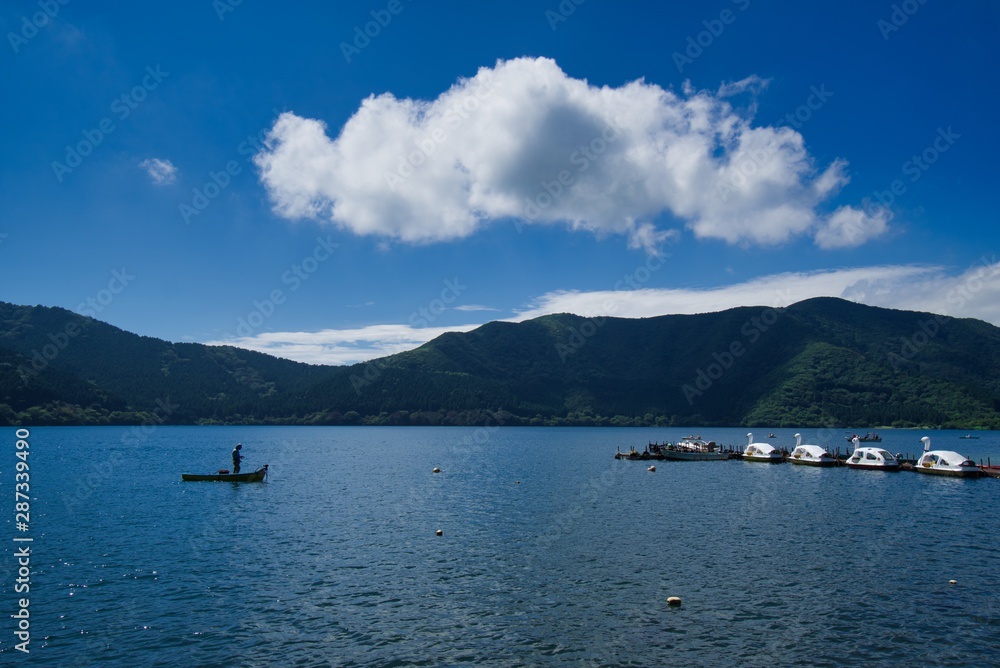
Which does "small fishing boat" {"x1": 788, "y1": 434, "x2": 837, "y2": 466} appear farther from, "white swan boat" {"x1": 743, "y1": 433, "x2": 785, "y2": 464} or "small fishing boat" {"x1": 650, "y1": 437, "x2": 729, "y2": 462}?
"small fishing boat" {"x1": 650, "y1": 437, "x2": 729, "y2": 462}

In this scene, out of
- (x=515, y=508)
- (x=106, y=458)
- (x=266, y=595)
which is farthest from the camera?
(x=106, y=458)

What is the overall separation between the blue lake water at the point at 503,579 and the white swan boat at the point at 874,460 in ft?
120

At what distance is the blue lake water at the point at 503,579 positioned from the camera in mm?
23219

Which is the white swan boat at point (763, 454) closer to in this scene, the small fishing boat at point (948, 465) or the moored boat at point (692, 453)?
the moored boat at point (692, 453)

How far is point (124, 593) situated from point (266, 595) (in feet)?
23.0

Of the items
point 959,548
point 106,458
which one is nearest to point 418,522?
point 959,548

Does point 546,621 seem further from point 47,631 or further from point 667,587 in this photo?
point 47,631

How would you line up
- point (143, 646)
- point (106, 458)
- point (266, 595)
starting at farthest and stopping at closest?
point (106, 458) < point (266, 595) < point (143, 646)

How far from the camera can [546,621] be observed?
86.0 ft

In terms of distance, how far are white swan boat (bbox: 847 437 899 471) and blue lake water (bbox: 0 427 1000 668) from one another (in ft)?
120

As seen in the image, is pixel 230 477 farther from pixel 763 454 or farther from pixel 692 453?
pixel 763 454

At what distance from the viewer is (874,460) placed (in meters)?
102

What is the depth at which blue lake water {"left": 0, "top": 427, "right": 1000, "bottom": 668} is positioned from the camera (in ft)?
76.2

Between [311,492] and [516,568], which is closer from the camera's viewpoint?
[516,568]
